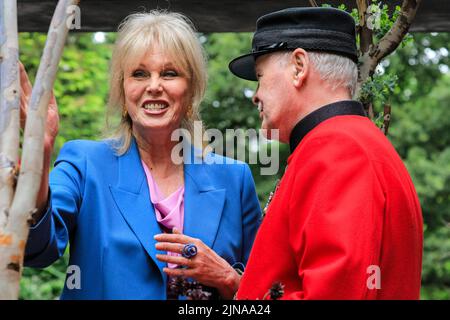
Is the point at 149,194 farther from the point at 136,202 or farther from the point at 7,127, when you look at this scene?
the point at 7,127

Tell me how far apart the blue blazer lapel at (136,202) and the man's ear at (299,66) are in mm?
792

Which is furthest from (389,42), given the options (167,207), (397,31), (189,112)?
(167,207)

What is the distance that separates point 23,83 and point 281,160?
11477 mm

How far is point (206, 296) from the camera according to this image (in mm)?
2525

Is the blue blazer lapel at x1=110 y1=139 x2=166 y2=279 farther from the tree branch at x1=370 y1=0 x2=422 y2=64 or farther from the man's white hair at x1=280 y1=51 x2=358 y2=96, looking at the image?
the tree branch at x1=370 y1=0 x2=422 y2=64

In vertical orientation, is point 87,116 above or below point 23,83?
above

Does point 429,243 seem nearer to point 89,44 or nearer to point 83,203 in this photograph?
point 89,44

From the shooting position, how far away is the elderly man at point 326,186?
2156mm

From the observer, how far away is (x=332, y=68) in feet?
8.21

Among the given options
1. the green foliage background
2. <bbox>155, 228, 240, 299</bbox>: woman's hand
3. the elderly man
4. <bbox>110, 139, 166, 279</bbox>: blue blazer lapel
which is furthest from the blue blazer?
the green foliage background

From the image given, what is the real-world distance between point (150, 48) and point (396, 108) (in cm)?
1014

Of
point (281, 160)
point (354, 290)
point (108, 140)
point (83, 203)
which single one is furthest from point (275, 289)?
point (281, 160)

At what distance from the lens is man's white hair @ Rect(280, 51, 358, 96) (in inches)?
98.1

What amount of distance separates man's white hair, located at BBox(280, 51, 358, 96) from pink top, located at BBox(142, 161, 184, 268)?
80 cm
